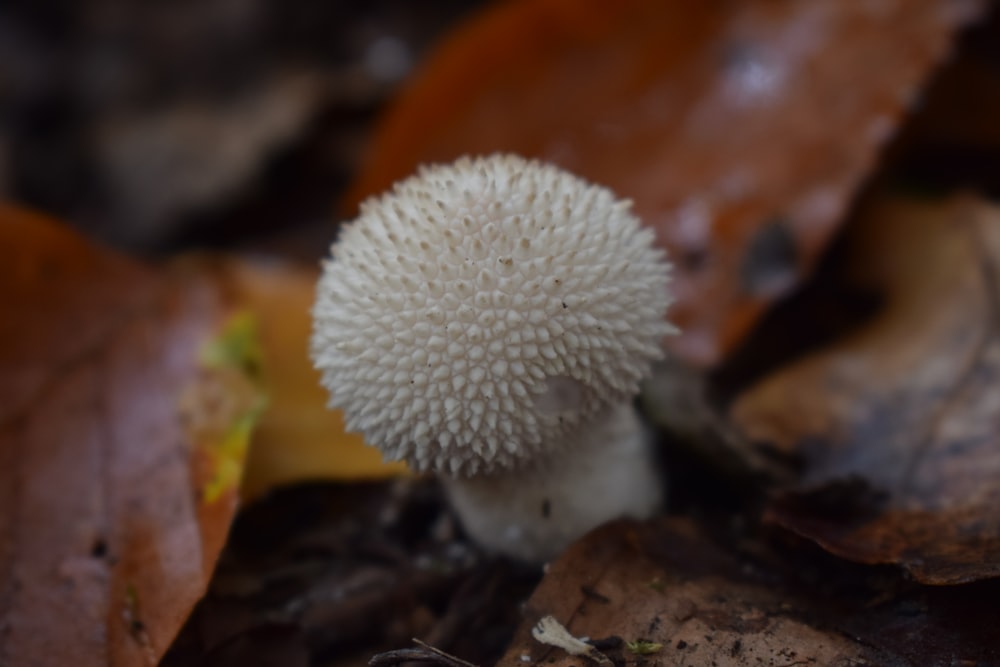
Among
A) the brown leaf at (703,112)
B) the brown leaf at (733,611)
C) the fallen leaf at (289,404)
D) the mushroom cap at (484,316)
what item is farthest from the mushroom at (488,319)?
the brown leaf at (703,112)

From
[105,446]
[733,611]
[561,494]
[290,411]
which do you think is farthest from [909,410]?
[105,446]

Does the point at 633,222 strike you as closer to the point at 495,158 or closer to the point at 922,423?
the point at 495,158

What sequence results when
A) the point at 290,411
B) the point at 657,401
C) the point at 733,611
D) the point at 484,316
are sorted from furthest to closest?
the point at 290,411
the point at 657,401
the point at 733,611
the point at 484,316

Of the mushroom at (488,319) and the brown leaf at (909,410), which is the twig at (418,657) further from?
the brown leaf at (909,410)

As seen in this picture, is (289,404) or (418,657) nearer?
(418,657)

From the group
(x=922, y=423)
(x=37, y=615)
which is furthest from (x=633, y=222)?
(x=37, y=615)

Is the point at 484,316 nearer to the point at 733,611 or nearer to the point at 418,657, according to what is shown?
the point at 418,657
